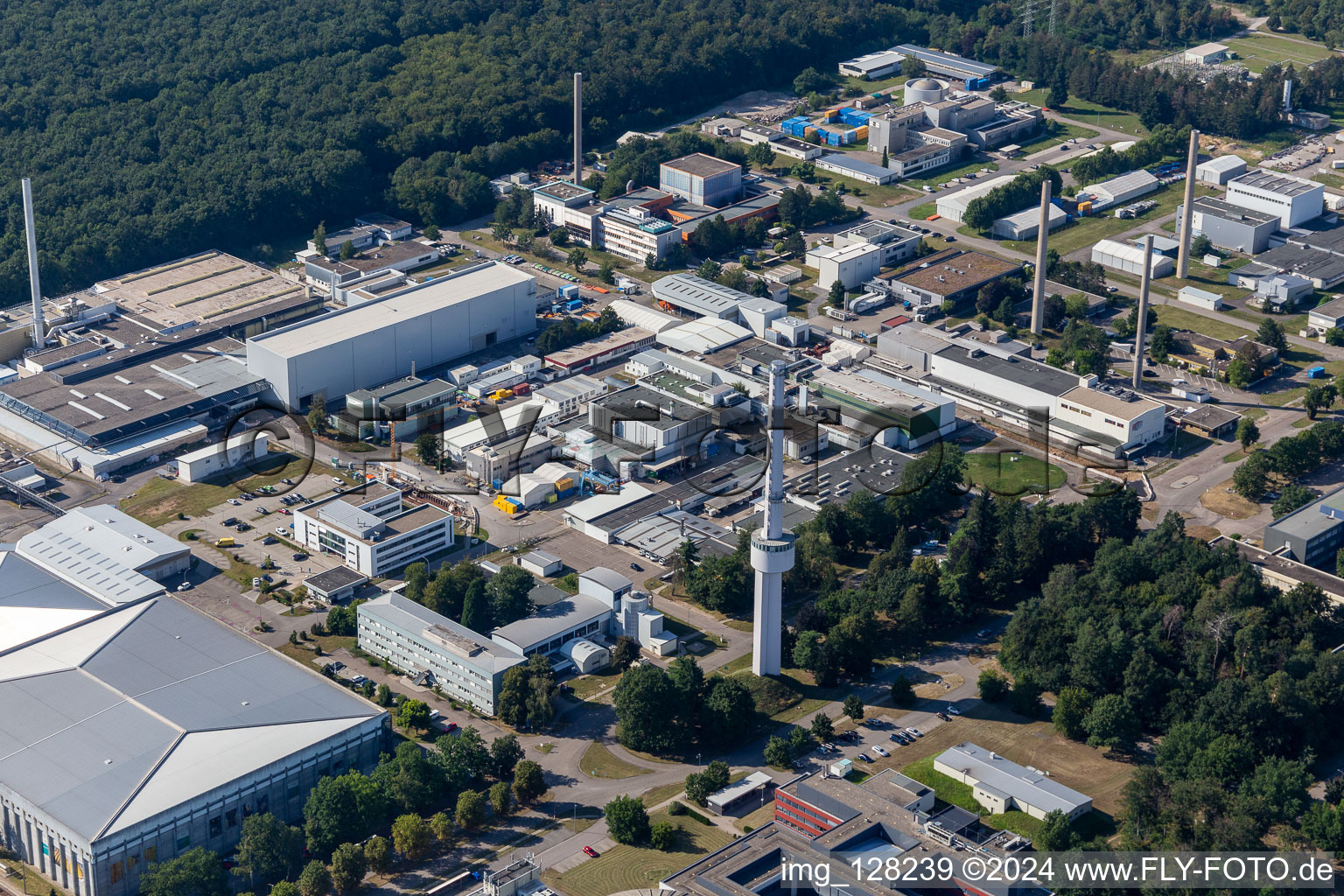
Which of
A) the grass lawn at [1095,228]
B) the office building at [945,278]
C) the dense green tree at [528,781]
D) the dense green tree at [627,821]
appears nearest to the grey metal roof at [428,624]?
the dense green tree at [528,781]

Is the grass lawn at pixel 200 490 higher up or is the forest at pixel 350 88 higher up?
the forest at pixel 350 88

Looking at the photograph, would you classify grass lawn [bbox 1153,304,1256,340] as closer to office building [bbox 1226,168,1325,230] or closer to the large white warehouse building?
office building [bbox 1226,168,1325,230]

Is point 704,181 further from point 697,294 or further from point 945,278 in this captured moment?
point 945,278

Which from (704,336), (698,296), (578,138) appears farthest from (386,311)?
(578,138)

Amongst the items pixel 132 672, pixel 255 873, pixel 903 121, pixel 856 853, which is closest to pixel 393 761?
pixel 255 873

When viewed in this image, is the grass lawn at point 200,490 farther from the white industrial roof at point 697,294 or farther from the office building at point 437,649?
the white industrial roof at point 697,294

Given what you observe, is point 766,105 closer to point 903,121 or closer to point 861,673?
point 903,121

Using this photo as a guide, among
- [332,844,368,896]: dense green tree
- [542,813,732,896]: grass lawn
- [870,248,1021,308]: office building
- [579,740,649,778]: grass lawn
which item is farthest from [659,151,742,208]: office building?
[332,844,368,896]: dense green tree
